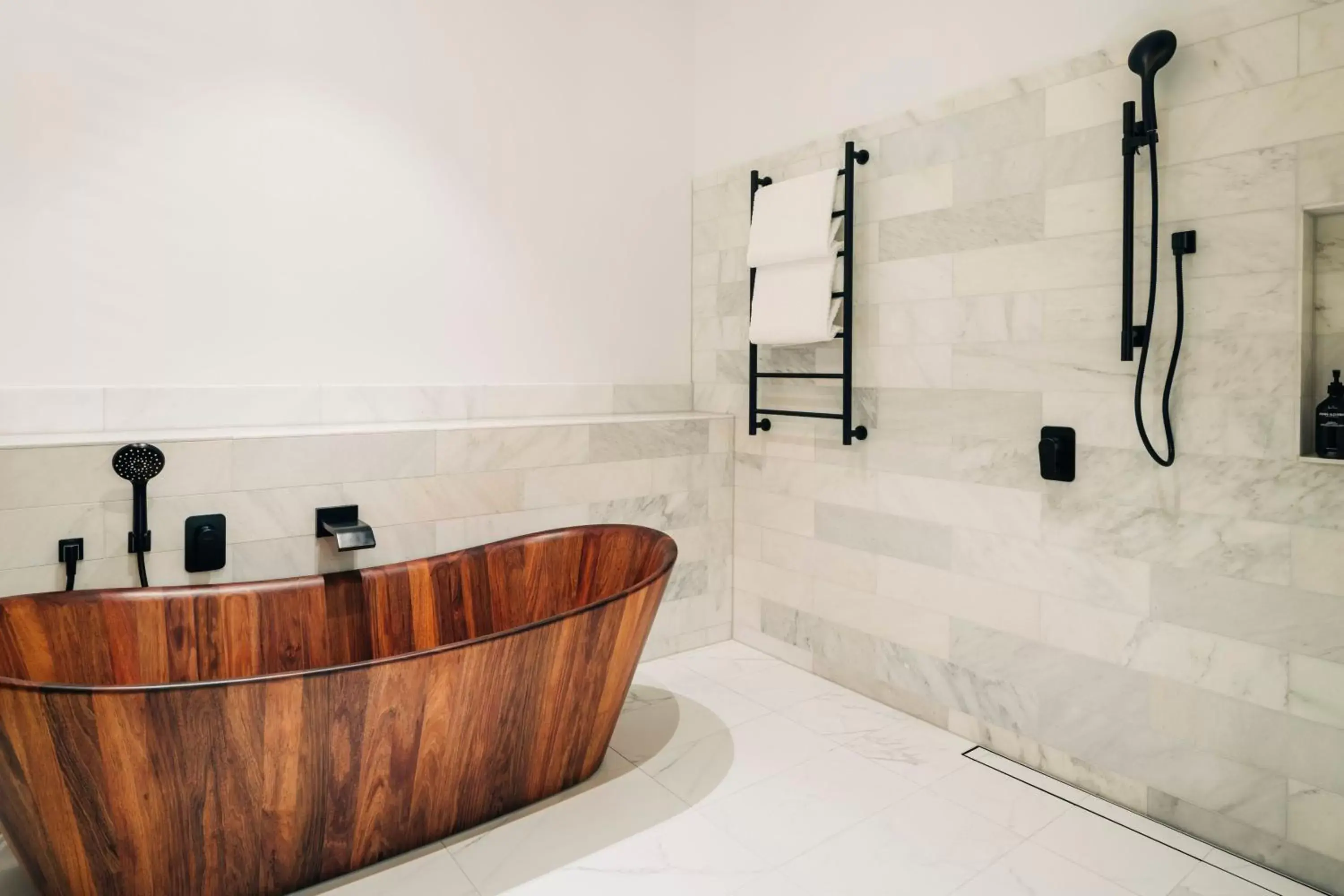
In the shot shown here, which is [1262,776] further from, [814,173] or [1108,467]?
[814,173]

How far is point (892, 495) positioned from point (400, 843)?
5.79 feet

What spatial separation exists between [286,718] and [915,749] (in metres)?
1.74

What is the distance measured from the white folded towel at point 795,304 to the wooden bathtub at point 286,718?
36.4 inches

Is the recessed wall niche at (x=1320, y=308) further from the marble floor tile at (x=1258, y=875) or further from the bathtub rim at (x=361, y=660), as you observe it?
the bathtub rim at (x=361, y=660)

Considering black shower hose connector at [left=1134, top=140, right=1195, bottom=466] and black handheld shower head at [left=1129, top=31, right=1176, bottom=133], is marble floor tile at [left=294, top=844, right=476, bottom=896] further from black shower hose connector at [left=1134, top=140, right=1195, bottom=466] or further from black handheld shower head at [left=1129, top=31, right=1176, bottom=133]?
black handheld shower head at [left=1129, top=31, right=1176, bottom=133]

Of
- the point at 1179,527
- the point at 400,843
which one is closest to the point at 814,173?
the point at 1179,527

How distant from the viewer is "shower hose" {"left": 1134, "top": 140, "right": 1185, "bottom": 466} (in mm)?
1845

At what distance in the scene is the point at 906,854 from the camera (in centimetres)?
182

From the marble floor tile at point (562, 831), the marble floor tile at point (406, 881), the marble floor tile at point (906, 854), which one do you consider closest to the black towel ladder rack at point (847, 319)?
the marble floor tile at point (906, 854)

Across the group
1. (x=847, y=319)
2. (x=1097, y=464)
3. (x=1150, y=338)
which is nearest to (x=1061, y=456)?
(x=1097, y=464)

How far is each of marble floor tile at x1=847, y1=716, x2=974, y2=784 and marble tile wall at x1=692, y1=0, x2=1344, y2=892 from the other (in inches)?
2.9

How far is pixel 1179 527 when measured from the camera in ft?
6.26

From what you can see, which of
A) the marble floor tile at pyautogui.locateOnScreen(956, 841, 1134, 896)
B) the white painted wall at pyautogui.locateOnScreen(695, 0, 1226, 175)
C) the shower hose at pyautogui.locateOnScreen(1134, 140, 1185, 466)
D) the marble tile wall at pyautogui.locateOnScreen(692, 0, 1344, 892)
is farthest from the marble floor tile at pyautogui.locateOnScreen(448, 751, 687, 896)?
the white painted wall at pyautogui.locateOnScreen(695, 0, 1226, 175)

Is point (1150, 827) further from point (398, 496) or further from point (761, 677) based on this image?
point (398, 496)
